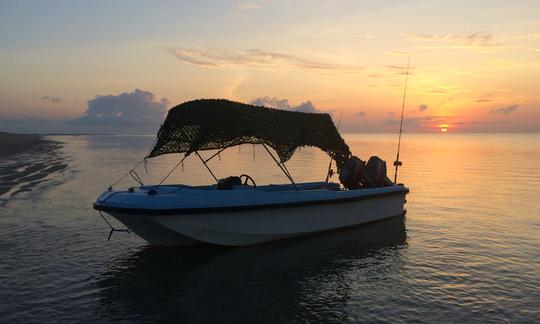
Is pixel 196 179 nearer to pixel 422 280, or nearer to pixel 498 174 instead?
pixel 422 280

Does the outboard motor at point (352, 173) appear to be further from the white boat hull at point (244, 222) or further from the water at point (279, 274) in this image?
the water at point (279, 274)

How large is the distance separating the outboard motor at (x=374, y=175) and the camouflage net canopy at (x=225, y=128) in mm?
3527

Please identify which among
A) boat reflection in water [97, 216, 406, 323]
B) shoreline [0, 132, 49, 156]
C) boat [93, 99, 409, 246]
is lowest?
boat reflection in water [97, 216, 406, 323]

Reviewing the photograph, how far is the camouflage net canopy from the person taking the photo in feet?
34.6

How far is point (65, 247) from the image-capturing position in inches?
428

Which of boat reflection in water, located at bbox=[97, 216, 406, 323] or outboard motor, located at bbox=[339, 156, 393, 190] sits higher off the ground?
outboard motor, located at bbox=[339, 156, 393, 190]

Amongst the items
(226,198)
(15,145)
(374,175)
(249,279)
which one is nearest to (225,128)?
(226,198)

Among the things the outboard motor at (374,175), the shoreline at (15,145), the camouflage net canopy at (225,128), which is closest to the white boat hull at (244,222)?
the outboard motor at (374,175)

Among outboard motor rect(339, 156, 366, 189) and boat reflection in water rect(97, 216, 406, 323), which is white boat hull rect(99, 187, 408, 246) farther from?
outboard motor rect(339, 156, 366, 189)

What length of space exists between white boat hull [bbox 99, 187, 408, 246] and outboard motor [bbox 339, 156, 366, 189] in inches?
37.4

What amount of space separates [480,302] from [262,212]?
17.2ft

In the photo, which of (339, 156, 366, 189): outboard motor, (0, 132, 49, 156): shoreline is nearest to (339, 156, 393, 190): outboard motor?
(339, 156, 366, 189): outboard motor

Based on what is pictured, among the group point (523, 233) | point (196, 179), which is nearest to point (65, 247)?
point (523, 233)

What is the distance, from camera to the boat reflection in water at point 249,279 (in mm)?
7367
